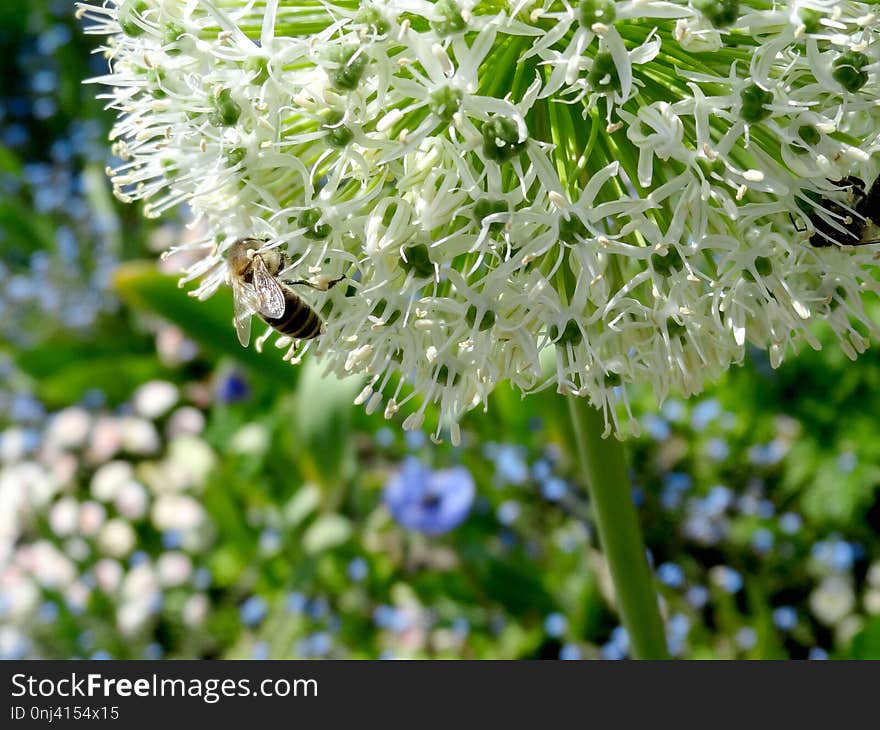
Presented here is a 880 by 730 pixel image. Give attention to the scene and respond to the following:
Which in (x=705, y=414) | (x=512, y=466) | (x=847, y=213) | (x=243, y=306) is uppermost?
(x=847, y=213)

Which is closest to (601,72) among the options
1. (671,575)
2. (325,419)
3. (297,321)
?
(297,321)

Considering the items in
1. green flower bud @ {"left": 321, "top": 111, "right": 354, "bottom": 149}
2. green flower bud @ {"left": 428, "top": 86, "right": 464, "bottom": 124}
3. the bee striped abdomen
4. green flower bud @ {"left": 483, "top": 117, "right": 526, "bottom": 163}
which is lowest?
the bee striped abdomen

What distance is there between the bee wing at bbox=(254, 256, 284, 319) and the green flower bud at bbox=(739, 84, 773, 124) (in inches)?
18.3

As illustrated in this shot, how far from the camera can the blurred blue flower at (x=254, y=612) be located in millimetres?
2373

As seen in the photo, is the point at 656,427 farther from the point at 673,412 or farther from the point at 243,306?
the point at 243,306

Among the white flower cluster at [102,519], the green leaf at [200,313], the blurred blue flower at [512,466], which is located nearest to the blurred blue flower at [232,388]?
the white flower cluster at [102,519]

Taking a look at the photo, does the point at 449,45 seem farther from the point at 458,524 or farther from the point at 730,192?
the point at 458,524

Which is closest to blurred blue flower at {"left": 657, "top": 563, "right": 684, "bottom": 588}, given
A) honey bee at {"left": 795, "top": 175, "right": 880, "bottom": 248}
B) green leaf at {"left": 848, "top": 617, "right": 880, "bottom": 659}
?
green leaf at {"left": 848, "top": 617, "right": 880, "bottom": 659}

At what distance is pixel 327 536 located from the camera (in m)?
2.24

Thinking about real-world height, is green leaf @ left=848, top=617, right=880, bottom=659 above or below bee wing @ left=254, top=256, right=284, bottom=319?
below

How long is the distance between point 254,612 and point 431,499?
1.73 feet

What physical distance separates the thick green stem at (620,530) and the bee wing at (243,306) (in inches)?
13.8

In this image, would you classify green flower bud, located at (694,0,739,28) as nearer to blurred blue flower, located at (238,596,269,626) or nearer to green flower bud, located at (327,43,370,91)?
green flower bud, located at (327,43,370,91)

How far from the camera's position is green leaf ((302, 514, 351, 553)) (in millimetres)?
2236
